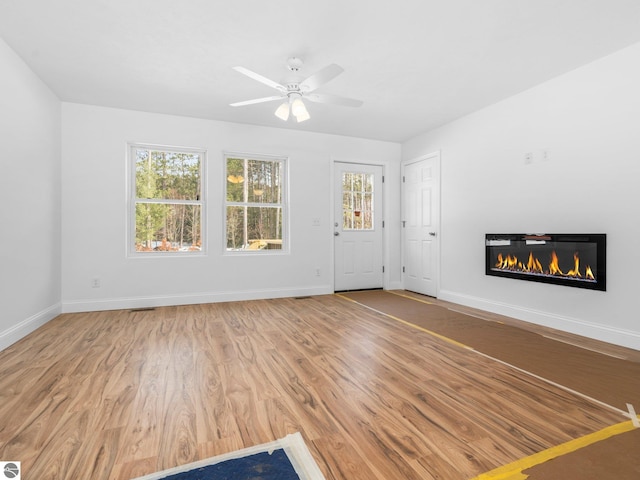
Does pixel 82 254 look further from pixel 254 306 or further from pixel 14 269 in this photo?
pixel 254 306

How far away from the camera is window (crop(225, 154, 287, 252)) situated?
4.83 meters

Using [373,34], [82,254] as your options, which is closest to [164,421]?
[373,34]

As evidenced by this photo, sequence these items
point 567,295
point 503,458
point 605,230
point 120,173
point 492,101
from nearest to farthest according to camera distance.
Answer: point 503,458 → point 605,230 → point 567,295 → point 492,101 → point 120,173

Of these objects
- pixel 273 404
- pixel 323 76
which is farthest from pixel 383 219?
pixel 273 404

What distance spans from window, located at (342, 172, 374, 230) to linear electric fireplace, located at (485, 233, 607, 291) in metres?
2.09

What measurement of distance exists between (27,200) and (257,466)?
3.48m

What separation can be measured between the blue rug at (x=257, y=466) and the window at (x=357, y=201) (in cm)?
425

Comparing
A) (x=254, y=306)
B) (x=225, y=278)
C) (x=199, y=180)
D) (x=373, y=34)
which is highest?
(x=373, y=34)

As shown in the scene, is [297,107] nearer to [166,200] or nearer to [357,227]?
[166,200]

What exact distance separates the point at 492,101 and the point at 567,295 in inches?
94.3

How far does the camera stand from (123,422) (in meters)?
1.65

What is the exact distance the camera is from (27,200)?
10.4 ft

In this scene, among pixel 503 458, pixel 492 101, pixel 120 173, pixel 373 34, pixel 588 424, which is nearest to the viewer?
pixel 503 458

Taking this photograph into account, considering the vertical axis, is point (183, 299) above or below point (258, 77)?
below
